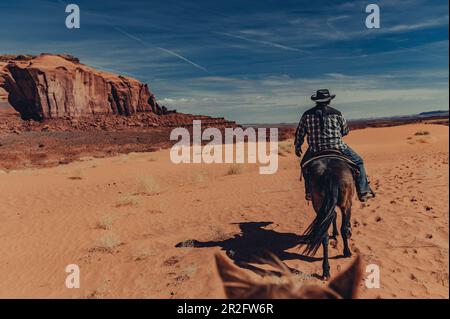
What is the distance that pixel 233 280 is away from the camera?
7.06ft

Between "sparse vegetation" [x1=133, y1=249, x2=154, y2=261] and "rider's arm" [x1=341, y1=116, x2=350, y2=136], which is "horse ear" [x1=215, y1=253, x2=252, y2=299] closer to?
"rider's arm" [x1=341, y1=116, x2=350, y2=136]

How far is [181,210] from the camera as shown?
1177 centimetres

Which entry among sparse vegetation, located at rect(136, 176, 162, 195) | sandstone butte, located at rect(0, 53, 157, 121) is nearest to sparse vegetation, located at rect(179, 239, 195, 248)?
sparse vegetation, located at rect(136, 176, 162, 195)

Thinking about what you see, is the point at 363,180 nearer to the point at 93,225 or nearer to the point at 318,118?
the point at 318,118

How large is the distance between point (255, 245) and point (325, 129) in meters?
3.00

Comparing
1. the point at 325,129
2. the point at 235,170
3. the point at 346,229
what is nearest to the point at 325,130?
the point at 325,129

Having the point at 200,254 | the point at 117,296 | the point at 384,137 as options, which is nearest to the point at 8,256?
the point at 117,296

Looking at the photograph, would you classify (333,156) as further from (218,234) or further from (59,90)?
(59,90)

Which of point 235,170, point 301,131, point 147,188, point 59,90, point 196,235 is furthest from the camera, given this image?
point 59,90

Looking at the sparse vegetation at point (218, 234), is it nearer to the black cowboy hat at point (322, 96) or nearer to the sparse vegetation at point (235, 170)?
the black cowboy hat at point (322, 96)

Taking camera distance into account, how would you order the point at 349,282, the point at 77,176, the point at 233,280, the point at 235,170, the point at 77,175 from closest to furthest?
the point at 349,282, the point at 233,280, the point at 235,170, the point at 77,176, the point at 77,175

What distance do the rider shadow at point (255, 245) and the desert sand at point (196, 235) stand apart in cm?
3

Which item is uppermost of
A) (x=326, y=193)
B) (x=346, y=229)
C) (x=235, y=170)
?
(x=326, y=193)

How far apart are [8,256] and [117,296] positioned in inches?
165
